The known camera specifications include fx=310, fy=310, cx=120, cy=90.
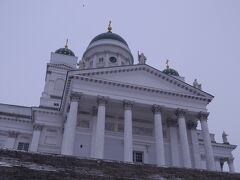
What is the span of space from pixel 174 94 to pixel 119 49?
19046 mm

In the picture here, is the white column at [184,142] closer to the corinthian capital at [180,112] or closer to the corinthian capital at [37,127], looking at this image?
the corinthian capital at [180,112]

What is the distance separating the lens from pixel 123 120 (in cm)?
3338

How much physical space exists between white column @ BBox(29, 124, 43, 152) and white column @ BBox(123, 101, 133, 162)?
1141cm

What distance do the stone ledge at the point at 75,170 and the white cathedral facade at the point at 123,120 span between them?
44.9 feet

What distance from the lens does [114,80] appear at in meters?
31.0

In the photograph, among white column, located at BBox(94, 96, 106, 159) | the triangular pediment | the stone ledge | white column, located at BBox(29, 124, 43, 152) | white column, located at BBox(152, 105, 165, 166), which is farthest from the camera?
white column, located at BBox(29, 124, 43, 152)

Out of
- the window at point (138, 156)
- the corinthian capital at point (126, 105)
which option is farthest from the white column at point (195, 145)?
→ the corinthian capital at point (126, 105)

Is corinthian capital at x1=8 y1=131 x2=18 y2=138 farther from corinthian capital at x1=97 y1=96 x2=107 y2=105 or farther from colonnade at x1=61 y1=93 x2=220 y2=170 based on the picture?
corinthian capital at x1=97 y1=96 x2=107 y2=105

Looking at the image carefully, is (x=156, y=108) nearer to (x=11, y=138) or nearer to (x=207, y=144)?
(x=207, y=144)

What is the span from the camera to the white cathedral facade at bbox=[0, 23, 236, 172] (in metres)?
29.3

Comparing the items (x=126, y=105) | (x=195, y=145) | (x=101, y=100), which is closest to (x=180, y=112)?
(x=195, y=145)

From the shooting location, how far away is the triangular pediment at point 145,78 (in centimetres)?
3117

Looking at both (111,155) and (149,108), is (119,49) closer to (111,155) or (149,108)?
(149,108)

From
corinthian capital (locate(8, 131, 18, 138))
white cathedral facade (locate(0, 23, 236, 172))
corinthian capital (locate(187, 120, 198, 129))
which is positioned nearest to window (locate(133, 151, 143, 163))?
white cathedral facade (locate(0, 23, 236, 172))
